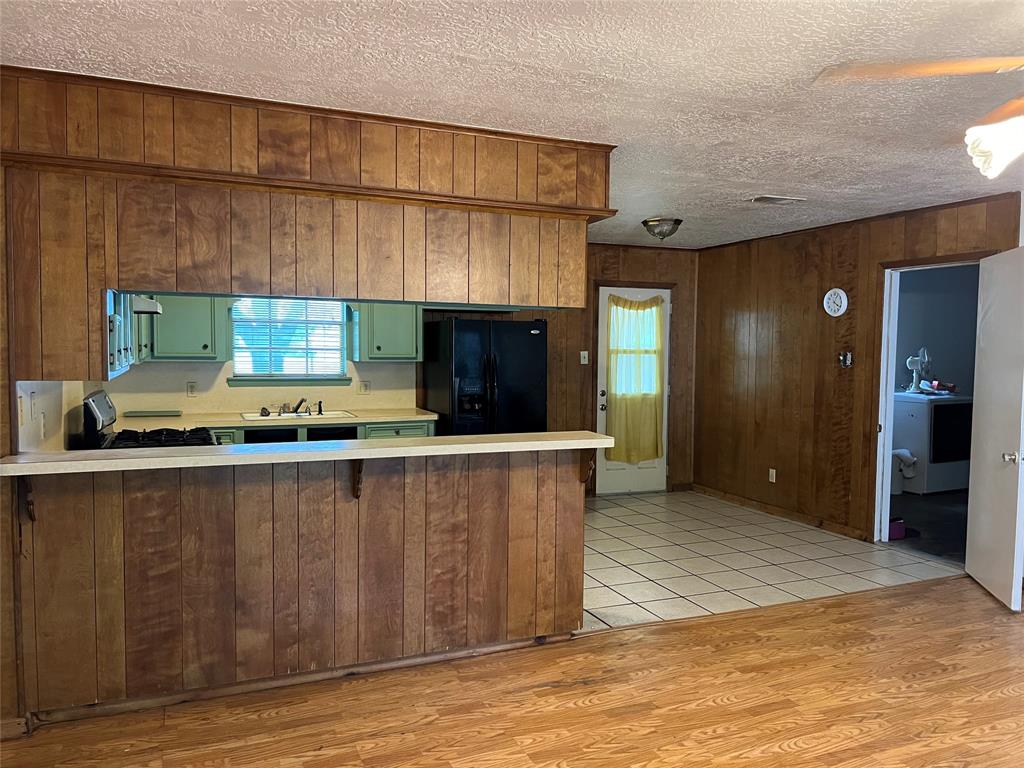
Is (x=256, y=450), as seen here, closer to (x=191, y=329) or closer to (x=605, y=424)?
(x=191, y=329)

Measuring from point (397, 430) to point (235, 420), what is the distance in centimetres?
117

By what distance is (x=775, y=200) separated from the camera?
4.77 metres

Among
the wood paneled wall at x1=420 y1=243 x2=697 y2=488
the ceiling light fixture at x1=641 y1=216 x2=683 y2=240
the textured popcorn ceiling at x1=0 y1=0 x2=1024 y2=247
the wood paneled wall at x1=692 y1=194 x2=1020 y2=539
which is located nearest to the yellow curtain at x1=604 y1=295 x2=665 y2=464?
the wood paneled wall at x1=420 y1=243 x2=697 y2=488

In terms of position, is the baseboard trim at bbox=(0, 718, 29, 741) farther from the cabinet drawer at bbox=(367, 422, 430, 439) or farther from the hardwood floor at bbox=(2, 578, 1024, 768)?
the cabinet drawer at bbox=(367, 422, 430, 439)

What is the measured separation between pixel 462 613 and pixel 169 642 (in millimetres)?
1222

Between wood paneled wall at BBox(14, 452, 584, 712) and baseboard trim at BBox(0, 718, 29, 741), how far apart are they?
3.6 inches

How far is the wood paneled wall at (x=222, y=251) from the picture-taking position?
106 inches

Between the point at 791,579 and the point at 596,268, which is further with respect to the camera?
the point at 596,268

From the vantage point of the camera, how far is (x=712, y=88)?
266 centimetres

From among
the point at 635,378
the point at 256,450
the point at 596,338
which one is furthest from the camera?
the point at 635,378

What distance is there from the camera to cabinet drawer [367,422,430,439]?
5477 mm

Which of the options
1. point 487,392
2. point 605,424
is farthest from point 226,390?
point 605,424

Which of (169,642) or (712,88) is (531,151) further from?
(169,642)

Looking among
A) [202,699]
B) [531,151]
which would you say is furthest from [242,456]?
[531,151]
